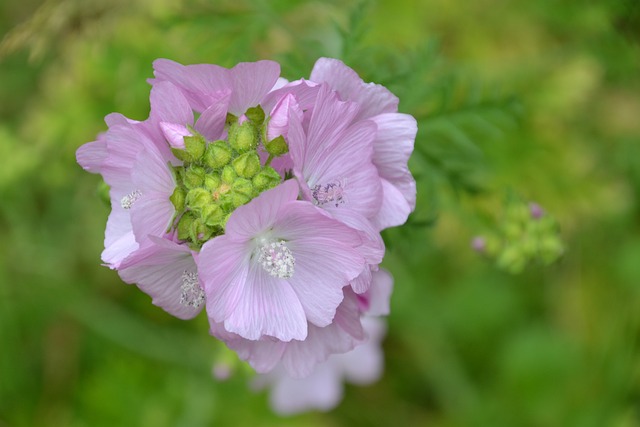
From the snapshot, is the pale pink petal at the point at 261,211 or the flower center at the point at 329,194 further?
the flower center at the point at 329,194

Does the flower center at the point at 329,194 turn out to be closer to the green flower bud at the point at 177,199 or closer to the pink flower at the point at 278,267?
the pink flower at the point at 278,267

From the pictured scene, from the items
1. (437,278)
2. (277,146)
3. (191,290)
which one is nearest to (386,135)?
(277,146)

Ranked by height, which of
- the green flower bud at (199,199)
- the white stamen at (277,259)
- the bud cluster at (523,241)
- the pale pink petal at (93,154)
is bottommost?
the bud cluster at (523,241)

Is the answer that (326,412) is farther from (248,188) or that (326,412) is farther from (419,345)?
(248,188)

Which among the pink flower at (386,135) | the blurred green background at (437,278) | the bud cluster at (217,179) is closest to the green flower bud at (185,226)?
the bud cluster at (217,179)

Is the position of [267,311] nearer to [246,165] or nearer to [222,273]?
[222,273]

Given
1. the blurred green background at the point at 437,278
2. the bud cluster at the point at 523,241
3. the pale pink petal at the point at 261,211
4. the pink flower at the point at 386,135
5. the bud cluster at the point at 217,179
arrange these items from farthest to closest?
the blurred green background at the point at 437,278, the bud cluster at the point at 523,241, the pink flower at the point at 386,135, the bud cluster at the point at 217,179, the pale pink petal at the point at 261,211

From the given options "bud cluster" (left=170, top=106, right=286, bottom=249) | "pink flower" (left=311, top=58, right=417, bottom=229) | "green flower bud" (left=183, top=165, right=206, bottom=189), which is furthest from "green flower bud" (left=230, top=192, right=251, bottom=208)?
"pink flower" (left=311, top=58, right=417, bottom=229)
